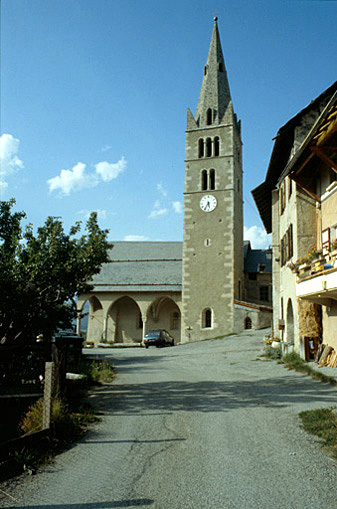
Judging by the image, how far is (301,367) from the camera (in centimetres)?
1440

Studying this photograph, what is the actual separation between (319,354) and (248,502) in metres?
11.6

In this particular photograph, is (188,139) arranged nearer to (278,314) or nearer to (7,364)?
(278,314)

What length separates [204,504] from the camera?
4.40 metres

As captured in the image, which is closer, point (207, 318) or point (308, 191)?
point (308, 191)

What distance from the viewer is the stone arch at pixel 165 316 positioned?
136 feet

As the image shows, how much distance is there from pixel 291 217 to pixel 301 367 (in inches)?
270

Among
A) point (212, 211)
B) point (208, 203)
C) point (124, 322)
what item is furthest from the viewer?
point (124, 322)

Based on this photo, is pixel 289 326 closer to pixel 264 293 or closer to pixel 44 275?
pixel 44 275

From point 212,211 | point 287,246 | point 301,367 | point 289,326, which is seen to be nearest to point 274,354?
point 289,326

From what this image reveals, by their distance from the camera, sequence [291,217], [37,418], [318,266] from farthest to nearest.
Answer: [291,217]
[318,266]
[37,418]

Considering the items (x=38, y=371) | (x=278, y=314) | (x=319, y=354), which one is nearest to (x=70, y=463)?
(x=38, y=371)

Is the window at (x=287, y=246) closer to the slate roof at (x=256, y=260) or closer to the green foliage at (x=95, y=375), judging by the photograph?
the green foliage at (x=95, y=375)

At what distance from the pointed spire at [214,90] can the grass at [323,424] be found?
36666 mm

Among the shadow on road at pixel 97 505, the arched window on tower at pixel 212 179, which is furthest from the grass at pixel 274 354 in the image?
the arched window on tower at pixel 212 179
